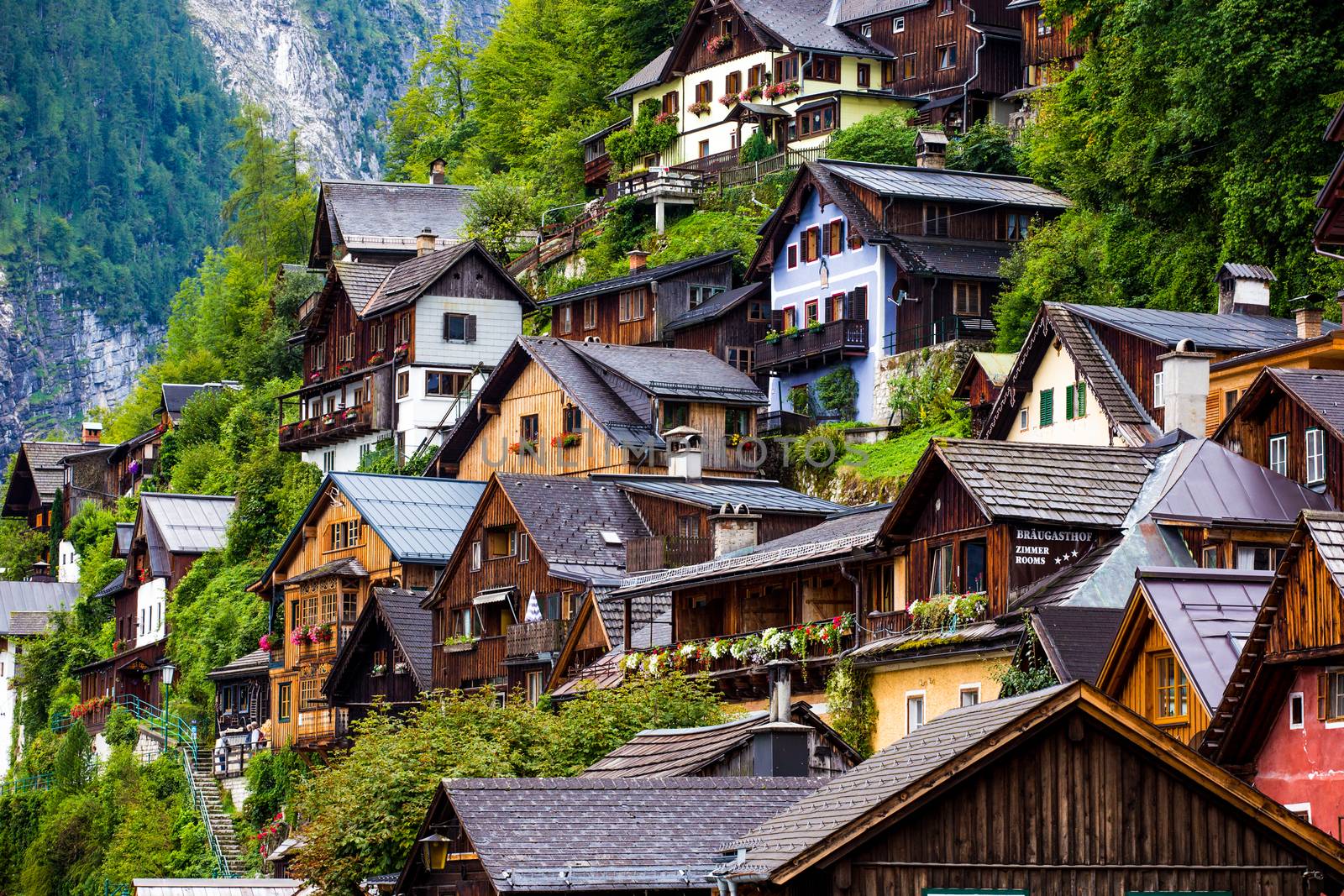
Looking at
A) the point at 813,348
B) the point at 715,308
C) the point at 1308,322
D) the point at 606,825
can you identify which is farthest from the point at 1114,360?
the point at 715,308

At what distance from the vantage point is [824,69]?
9856 cm

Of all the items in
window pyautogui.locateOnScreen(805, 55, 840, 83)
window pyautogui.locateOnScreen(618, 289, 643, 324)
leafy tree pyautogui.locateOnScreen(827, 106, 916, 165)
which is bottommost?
window pyautogui.locateOnScreen(618, 289, 643, 324)

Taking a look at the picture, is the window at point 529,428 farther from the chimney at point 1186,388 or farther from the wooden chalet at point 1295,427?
the wooden chalet at point 1295,427

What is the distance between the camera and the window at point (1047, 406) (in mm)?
53469

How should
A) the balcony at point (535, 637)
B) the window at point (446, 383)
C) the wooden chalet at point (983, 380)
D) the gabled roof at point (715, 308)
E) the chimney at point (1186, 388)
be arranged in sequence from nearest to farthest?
the chimney at point (1186, 388)
the balcony at point (535, 637)
the wooden chalet at point (983, 380)
the gabled roof at point (715, 308)
the window at point (446, 383)

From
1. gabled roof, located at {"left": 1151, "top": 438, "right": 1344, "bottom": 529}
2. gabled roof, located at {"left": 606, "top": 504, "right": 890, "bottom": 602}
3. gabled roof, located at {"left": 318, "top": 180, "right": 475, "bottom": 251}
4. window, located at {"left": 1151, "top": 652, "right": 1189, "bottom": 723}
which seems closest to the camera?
window, located at {"left": 1151, "top": 652, "right": 1189, "bottom": 723}

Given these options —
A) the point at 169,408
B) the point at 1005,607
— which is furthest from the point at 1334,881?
the point at 169,408

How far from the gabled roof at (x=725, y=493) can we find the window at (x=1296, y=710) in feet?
93.1

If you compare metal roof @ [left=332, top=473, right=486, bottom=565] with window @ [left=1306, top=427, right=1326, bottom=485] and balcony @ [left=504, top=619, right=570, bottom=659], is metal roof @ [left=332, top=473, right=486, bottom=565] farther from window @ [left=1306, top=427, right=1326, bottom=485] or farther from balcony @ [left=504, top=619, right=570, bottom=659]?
window @ [left=1306, top=427, right=1326, bottom=485]

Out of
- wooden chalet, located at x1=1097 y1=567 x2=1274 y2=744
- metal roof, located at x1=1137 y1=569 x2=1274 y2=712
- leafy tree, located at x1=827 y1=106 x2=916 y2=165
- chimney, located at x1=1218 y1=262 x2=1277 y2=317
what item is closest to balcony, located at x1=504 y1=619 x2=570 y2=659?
chimney, located at x1=1218 y1=262 x2=1277 y2=317

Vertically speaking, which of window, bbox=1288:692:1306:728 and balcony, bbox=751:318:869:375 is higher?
balcony, bbox=751:318:869:375

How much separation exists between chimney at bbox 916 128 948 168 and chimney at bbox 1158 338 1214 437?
38.7 metres

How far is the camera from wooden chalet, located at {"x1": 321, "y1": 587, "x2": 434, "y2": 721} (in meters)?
62.0

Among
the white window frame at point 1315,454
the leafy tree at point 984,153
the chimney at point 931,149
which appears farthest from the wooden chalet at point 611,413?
the white window frame at point 1315,454
